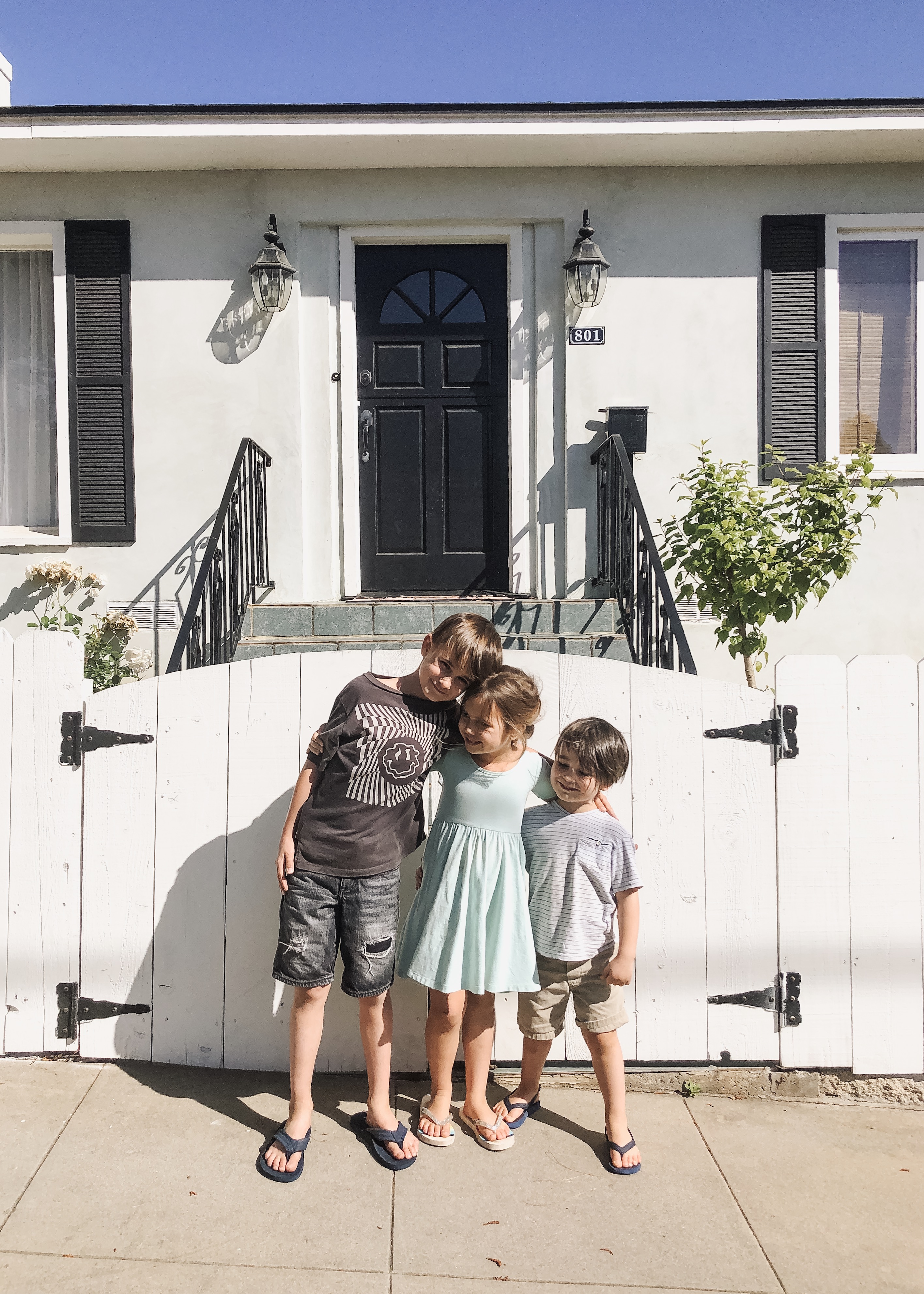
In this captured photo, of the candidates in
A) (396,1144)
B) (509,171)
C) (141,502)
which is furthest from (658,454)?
(396,1144)

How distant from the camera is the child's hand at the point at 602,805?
2.52 m

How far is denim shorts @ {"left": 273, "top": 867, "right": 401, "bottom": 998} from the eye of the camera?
2389 millimetres

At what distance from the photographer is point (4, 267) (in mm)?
5938

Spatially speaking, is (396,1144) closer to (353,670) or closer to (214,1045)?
(214,1045)

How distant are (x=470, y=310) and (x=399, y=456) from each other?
41.5 inches

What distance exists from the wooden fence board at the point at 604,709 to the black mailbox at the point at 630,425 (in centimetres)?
321

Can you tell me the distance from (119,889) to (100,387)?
3991 mm

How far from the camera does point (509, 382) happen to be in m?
5.90

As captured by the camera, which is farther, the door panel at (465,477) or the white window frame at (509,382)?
the door panel at (465,477)

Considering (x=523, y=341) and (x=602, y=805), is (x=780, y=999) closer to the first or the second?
(x=602, y=805)

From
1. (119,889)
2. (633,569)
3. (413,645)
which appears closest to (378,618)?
(413,645)

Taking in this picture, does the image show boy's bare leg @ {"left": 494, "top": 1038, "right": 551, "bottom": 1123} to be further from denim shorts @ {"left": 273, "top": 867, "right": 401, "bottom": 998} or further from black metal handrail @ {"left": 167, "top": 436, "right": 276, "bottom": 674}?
black metal handrail @ {"left": 167, "top": 436, "right": 276, "bottom": 674}

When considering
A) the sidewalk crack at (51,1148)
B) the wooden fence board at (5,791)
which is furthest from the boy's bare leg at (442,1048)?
the wooden fence board at (5,791)

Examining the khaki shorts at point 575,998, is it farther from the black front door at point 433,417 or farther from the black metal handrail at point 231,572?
the black front door at point 433,417
